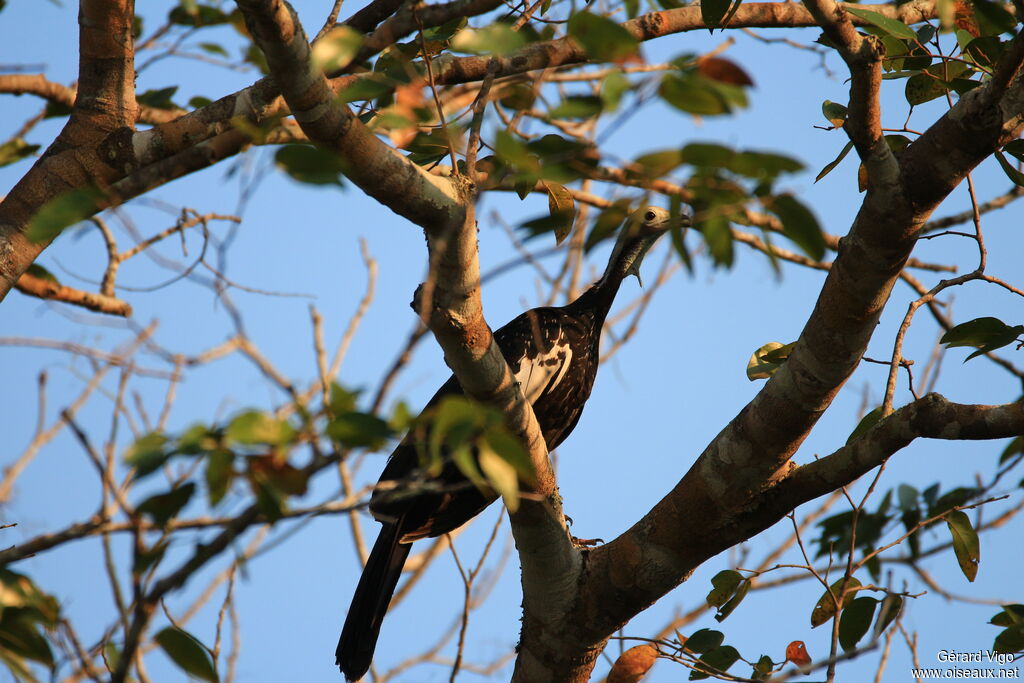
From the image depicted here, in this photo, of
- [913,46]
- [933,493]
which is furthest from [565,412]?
[913,46]

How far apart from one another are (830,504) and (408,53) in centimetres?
413

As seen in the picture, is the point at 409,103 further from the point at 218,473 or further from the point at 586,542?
the point at 586,542

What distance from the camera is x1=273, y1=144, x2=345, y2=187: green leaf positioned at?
47.0 inches

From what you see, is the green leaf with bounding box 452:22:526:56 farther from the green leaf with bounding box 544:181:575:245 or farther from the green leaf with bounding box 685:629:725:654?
the green leaf with bounding box 685:629:725:654

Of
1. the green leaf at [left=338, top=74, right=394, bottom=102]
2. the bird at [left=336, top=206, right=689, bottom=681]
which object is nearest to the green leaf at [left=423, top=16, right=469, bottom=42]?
the bird at [left=336, top=206, right=689, bottom=681]

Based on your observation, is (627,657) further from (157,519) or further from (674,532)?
(157,519)

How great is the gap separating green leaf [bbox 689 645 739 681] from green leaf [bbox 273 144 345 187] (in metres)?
1.93

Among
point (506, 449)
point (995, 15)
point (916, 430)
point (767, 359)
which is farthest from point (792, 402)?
point (506, 449)

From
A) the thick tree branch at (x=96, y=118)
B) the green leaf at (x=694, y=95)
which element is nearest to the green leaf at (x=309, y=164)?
the green leaf at (x=694, y=95)

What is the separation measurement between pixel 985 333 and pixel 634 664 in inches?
54.1

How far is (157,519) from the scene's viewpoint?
126 centimetres

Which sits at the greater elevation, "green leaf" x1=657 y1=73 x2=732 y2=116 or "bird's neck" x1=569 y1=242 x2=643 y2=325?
"bird's neck" x1=569 y1=242 x2=643 y2=325

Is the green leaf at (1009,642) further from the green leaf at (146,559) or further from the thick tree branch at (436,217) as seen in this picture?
the green leaf at (146,559)

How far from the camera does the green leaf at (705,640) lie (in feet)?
8.77
